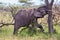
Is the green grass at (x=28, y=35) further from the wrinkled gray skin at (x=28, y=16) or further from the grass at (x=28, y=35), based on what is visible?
the wrinkled gray skin at (x=28, y=16)

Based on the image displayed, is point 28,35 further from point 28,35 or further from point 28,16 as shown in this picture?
point 28,16

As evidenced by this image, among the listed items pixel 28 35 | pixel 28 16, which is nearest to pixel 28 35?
pixel 28 35

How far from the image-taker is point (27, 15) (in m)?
11.6

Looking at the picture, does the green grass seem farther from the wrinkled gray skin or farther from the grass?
the wrinkled gray skin

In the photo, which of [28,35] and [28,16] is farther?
[28,16]

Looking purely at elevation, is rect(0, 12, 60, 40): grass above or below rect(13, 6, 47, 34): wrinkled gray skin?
below

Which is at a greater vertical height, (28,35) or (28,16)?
(28,16)

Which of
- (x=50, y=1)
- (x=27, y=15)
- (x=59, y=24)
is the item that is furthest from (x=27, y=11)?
(x=59, y=24)

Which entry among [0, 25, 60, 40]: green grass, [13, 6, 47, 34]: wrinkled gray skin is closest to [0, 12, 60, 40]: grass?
[0, 25, 60, 40]: green grass

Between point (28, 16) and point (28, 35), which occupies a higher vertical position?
point (28, 16)

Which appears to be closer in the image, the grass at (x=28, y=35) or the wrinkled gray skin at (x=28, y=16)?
the grass at (x=28, y=35)

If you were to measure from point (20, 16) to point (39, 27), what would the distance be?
811 millimetres

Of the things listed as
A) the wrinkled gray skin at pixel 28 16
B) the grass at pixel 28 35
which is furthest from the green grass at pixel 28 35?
the wrinkled gray skin at pixel 28 16

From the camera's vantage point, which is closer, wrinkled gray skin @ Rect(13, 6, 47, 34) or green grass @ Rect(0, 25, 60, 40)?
green grass @ Rect(0, 25, 60, 40)
